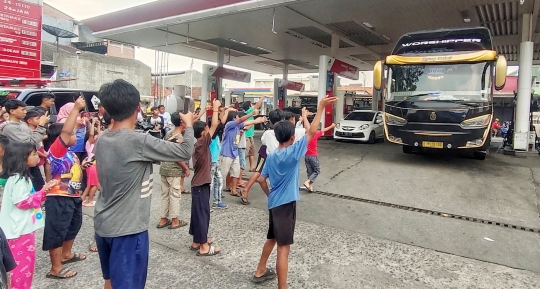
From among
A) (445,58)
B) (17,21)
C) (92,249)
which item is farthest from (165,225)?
(17,21)

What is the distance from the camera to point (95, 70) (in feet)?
92.7

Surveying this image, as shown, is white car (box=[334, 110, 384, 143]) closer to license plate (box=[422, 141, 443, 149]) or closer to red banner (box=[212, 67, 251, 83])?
license plate (box=[422, 141, 443, 149])

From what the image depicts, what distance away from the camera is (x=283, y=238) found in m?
3.01

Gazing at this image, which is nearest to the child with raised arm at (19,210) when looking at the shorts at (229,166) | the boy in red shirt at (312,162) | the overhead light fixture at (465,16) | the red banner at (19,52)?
the shorts at (229,166)

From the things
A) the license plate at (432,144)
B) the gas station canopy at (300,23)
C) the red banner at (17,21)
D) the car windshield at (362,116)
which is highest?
the gas station canopy at (300,23)

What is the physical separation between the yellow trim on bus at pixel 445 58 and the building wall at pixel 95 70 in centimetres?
2312

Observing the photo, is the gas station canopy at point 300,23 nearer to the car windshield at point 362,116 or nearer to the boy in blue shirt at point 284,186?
the car windshield at point 362,116

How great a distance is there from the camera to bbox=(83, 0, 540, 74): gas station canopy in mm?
10656

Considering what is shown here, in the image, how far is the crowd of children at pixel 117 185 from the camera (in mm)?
2084

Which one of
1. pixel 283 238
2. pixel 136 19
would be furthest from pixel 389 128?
pixel 136 19

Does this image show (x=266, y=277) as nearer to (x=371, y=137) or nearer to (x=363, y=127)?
(x=363, y=127)

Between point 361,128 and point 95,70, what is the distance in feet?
78.3

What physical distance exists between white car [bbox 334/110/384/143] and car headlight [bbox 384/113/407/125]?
435 cm

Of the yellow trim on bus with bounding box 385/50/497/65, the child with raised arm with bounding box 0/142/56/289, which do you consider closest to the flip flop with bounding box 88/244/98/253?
the child with raised arm with bounding box 0/142/56/289
